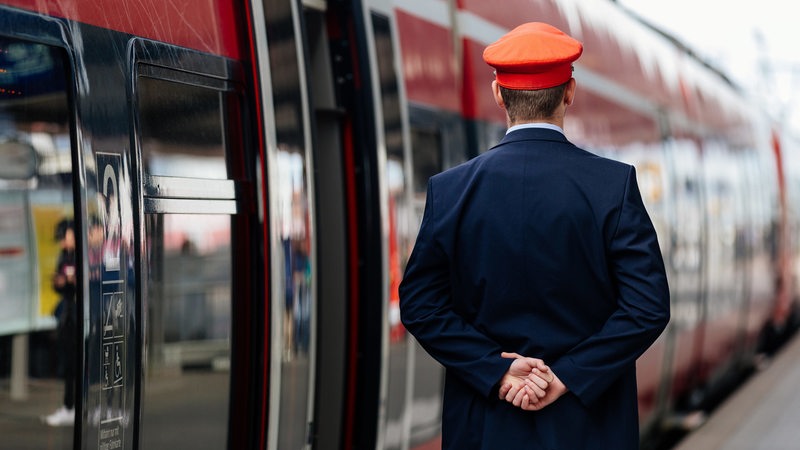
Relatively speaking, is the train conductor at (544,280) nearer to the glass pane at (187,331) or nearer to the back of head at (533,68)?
the back of head at (533,68)

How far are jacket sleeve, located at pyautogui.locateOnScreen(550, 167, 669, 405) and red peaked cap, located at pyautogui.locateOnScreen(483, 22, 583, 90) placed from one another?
32 cm

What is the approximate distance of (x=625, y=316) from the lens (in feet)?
8.64

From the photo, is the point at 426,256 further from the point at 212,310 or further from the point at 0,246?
the point at 0,246

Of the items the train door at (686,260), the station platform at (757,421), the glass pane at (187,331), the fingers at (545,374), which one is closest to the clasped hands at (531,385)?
the fingers at (545,374)

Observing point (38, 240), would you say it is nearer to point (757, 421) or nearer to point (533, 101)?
point (533, 101)

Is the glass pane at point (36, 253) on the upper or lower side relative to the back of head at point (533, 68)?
lower

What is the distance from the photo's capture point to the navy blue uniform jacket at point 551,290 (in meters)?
2.62

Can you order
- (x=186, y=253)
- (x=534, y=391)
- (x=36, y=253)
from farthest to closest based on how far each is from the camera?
1. (x=186, y=253)
2. (x=534, y=391)
3. (x=36, y=253)

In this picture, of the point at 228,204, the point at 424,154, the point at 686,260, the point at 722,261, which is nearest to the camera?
the point at 228,204

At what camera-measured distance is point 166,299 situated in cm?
291

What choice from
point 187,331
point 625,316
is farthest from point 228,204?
point 625,316

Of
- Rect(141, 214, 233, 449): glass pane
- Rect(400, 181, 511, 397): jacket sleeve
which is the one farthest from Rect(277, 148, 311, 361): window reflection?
Rect(400, 181, 511, 397): jacket sleeve

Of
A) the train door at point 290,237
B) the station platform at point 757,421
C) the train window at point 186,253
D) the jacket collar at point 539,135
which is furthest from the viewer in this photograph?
the station platform at point 757,421

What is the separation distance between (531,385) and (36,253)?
1.14m
